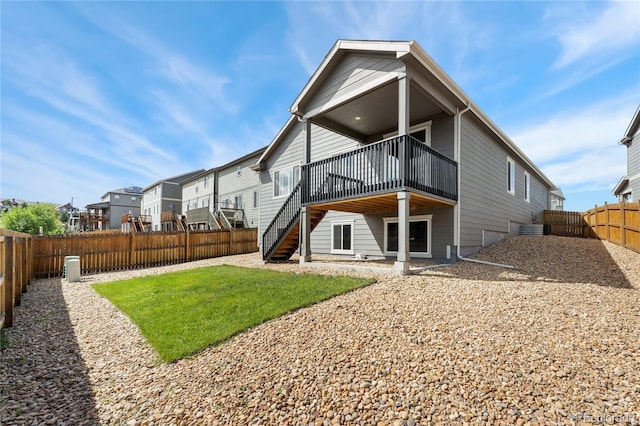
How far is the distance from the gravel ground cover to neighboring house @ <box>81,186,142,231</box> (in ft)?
165

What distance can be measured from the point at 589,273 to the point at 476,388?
23.6 feet

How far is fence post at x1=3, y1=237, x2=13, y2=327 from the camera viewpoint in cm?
534

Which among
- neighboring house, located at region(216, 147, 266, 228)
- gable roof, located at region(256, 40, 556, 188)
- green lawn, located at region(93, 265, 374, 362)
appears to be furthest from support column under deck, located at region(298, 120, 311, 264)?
neighboring house, located at region(216, 147, 266, 228)

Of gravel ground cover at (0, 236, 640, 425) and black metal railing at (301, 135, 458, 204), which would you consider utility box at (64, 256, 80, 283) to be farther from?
black metal railing at (301, 135, 458, 204)

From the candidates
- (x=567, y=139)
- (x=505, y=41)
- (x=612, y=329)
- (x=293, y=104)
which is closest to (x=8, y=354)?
(x=612, y=329)

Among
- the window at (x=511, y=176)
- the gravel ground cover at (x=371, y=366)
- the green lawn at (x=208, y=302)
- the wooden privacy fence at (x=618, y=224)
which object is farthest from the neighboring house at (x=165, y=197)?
the wooden privacy fence at (x=618, y=224)

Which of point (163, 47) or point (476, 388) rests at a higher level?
point (163, 47)

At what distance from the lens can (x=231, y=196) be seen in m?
24.9

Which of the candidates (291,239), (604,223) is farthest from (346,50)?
(604,223)

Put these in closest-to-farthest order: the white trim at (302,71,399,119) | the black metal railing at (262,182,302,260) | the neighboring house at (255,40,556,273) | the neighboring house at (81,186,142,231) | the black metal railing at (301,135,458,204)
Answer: the black metal railing at (301,135,458,204), the neighboring house at (255,40,556,273), the white trim at (302,71,399,119), the black metal railing at (262,182,302,260), the neighboring house at (81,186,142,231)

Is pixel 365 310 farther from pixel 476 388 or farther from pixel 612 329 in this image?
pixel 612 329

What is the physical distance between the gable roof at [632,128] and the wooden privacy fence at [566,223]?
6.65m

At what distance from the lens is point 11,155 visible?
560 inches

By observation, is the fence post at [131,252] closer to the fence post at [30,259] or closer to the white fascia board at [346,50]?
the fence post at [30,259]
